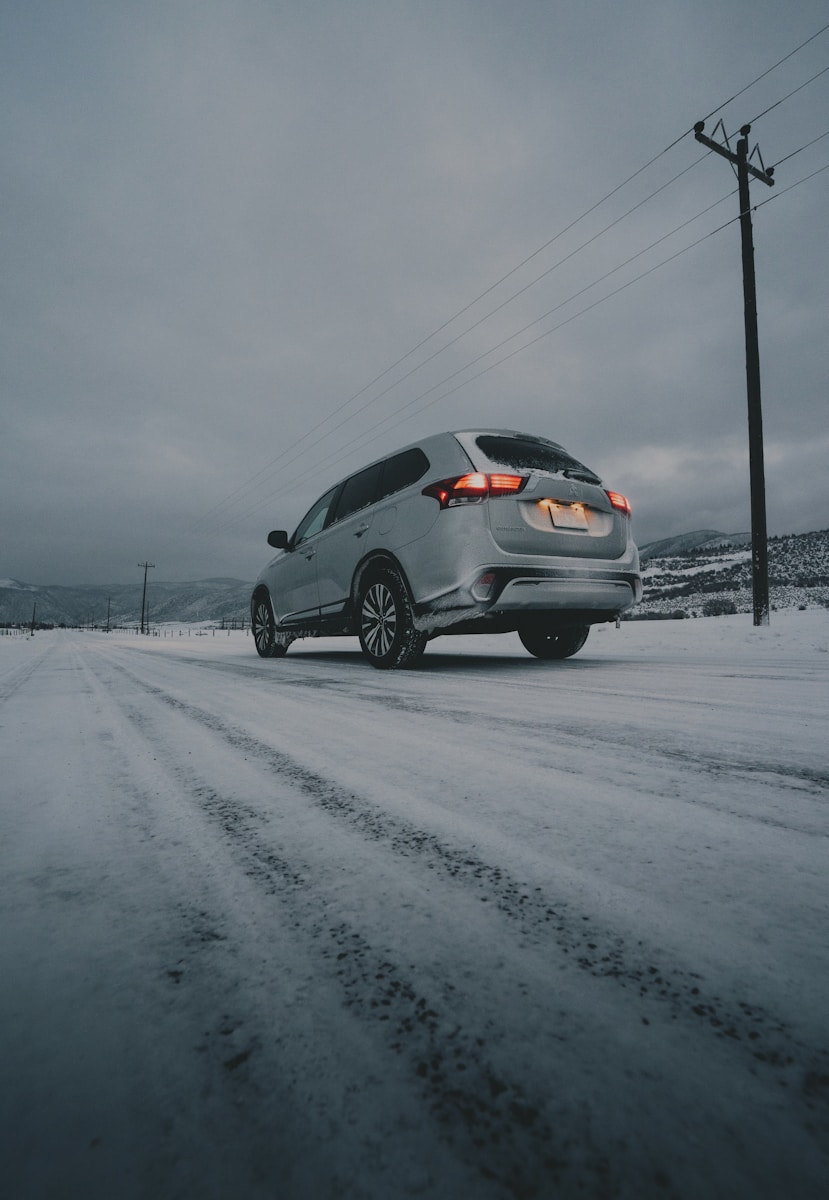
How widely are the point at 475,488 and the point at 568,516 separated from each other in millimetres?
838

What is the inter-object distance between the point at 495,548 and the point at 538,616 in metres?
0.76

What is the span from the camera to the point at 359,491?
5.74 metres

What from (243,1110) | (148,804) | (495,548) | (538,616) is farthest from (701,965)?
(538,616)

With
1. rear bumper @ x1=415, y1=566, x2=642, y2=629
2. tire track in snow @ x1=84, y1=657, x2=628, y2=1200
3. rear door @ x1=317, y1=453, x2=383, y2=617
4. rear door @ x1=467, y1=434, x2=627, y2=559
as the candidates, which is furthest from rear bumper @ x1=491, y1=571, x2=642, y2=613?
tire track in snow @ x1=84, y1=657, x2=628, y2=1200

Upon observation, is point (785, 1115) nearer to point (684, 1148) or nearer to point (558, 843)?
point (684, 1148)

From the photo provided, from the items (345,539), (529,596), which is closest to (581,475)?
(529,596)

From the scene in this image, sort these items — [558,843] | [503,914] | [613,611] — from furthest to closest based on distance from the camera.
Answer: [613,611]
[558,843]
[503,914]

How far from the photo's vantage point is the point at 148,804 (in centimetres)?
139

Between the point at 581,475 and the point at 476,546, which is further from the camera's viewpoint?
the point at 581,475

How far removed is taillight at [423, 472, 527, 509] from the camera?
4.16 metres

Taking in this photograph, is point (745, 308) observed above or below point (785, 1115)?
above

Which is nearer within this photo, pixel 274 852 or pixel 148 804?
pixel 274 852

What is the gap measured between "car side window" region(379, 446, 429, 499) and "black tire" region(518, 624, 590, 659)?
2028 millimetres

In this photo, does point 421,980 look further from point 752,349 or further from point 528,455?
point 752,349
